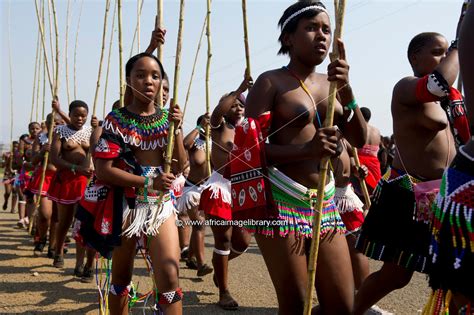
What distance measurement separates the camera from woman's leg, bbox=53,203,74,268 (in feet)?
22.5

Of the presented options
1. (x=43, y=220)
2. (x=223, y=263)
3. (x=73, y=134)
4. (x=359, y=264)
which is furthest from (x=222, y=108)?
(x=43, y=220)

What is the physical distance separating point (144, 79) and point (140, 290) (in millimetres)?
2733

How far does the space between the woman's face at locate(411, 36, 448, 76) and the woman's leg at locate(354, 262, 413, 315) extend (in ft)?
4.11

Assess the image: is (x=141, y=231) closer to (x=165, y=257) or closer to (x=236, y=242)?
(x=165, y=257)

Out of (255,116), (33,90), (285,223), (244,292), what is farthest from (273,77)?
(33,90)

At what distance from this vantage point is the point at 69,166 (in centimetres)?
706

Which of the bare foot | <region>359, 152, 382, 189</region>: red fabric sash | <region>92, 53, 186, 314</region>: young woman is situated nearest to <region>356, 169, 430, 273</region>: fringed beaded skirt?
<region>92, 53, 186, 314</region>: young woman

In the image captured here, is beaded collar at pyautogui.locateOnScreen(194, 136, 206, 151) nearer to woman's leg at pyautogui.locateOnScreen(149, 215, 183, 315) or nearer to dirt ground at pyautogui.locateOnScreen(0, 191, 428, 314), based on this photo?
dirt ground at pyautogui.locateOnScreen(0, 191, 428, 314)

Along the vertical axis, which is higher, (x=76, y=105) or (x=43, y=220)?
(x=76, y=105)

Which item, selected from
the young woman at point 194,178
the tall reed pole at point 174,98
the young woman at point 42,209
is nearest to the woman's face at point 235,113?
the young woman at point 194,178

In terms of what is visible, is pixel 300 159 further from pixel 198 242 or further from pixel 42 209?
pixel 42 209

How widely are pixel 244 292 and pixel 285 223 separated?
2.91 metres

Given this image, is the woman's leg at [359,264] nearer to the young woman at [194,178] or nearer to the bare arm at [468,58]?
the young woman at [194,178]

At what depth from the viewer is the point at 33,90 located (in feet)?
39.6
